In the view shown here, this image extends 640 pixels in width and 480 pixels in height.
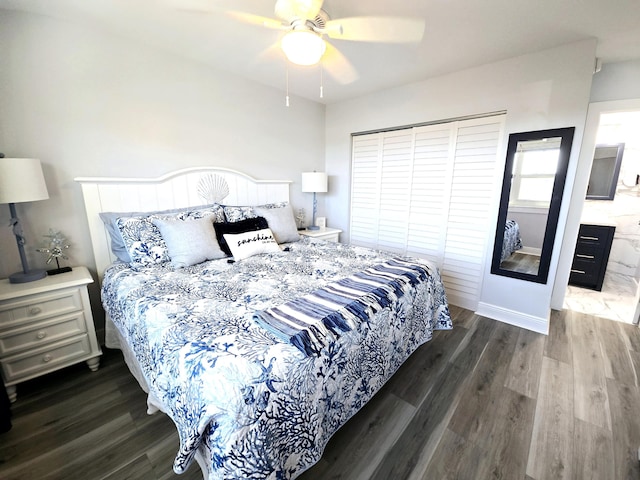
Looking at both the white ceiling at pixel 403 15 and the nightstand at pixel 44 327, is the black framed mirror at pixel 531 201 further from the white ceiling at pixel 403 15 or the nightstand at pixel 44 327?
the nightstand at pixel 44 327

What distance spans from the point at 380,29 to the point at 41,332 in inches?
122

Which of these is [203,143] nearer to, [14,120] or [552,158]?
[14,120]

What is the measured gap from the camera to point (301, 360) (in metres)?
1.05

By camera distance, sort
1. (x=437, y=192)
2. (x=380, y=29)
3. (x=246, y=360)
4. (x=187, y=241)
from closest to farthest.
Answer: (x=246, y=360)
(x=380, y=29)
(x=187, y=241)
(x=437, y=192)

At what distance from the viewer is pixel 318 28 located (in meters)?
1.60

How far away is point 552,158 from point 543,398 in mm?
1933

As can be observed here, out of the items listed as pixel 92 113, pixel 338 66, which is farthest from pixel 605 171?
pixel 92 113

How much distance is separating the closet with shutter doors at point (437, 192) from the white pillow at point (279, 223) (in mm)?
1307

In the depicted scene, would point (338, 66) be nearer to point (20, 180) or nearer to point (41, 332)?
point (20, 180)

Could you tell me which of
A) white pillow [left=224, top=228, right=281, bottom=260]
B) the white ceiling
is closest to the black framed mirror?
the white ceiling

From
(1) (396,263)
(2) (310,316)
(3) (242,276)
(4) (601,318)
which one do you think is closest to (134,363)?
(3) (242,276)

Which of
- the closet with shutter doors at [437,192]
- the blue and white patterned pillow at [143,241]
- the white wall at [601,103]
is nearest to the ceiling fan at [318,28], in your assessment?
the closet with shutter doors at [437,192]

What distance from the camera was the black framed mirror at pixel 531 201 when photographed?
90.6 inches

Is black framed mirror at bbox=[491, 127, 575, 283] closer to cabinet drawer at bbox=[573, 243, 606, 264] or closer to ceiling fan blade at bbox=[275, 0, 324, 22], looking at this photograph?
cabinet drawer at bbox=[573, 243, 606, 264]
